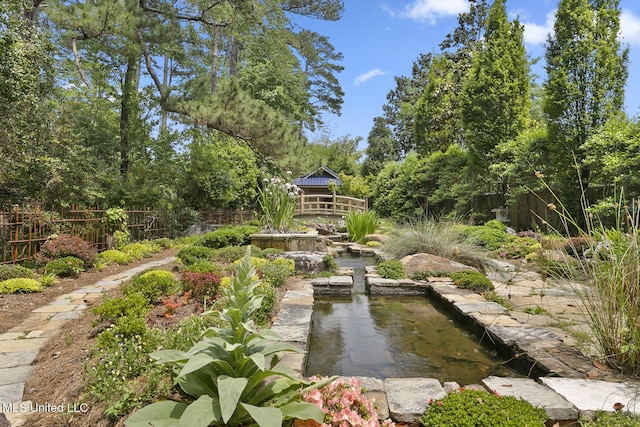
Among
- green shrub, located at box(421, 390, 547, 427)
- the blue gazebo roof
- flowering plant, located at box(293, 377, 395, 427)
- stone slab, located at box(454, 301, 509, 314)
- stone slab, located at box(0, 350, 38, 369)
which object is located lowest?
stone slab, located at box(0, 350, 38, 369)

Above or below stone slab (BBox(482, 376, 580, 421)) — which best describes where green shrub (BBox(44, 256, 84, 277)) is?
above

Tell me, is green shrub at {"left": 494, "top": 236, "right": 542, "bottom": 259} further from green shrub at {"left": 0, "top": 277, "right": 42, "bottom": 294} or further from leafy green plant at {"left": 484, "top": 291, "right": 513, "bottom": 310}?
green shrub at {"left": 0, "top": 277, "right": 42, "bottom": 294}

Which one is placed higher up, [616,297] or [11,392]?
[616,297]

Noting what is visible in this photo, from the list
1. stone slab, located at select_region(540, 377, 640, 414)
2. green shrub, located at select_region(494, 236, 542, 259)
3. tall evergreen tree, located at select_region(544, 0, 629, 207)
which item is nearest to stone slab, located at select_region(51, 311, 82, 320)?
stone slab, located at select_region(540, 377, 640, 414)

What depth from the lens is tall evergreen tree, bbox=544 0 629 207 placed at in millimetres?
7781

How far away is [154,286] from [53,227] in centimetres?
389

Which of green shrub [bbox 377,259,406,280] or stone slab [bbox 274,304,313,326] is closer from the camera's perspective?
stone slab [bbox 274,304,313,326]

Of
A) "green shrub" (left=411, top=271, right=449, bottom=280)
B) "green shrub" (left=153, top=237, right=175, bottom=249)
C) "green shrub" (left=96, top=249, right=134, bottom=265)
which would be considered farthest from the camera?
"green shrub" (left=153, top=237, right=175, bottom=249)

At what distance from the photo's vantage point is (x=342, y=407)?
5.41 ft

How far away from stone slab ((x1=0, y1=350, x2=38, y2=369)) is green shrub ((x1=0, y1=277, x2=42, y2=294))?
87.4 inches

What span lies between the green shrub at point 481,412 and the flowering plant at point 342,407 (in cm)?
28

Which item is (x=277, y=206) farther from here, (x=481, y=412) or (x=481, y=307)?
(x=481, y=412)

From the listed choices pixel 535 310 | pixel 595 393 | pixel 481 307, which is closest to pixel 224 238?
pixel 481 307

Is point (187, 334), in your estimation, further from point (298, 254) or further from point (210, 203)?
point (210, 203)
